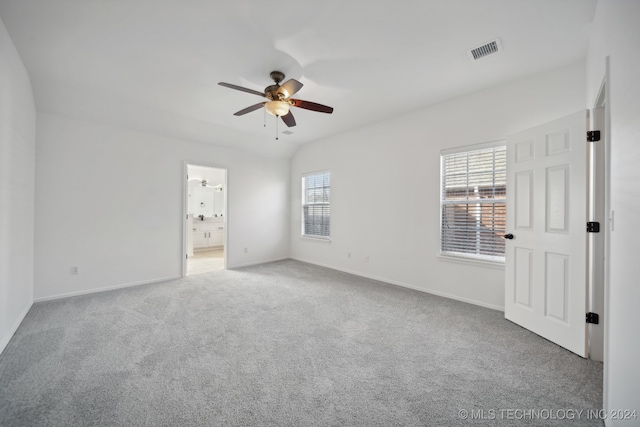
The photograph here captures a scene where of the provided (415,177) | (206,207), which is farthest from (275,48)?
(206,207)

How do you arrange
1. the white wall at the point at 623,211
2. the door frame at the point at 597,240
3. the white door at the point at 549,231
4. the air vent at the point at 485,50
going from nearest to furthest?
the white wall at the point at 623,211 < the door frame at the point at 597,240 < the white door at the point at 549,231 < the air vent at the point at 485,50

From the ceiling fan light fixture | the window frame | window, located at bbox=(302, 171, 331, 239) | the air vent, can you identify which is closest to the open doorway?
the window frame

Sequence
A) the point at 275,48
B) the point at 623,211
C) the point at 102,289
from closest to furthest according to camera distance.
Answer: the point at 623,211 < the point at 275,48 < the point at 102,289

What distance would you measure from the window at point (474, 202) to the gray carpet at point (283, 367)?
801 millimetres

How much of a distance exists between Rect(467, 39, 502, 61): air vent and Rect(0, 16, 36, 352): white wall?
4098mm

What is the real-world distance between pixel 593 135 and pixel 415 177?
198 centimetres

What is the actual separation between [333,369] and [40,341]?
2.72 m

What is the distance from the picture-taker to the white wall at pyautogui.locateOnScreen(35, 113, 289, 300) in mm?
3465

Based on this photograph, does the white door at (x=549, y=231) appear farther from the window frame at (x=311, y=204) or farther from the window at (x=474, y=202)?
the window frame at (x=311, y=204)

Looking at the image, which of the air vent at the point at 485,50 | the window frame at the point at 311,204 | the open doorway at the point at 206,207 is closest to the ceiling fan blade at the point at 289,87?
the air vent at the point at 485,50

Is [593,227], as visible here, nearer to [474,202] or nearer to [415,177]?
[474,202]

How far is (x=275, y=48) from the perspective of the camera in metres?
2.41

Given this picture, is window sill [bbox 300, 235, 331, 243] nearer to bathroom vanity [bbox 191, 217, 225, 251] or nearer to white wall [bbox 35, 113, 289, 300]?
white wall [bbox 35, 113, 289, 300]

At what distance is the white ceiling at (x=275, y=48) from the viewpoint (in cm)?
195
